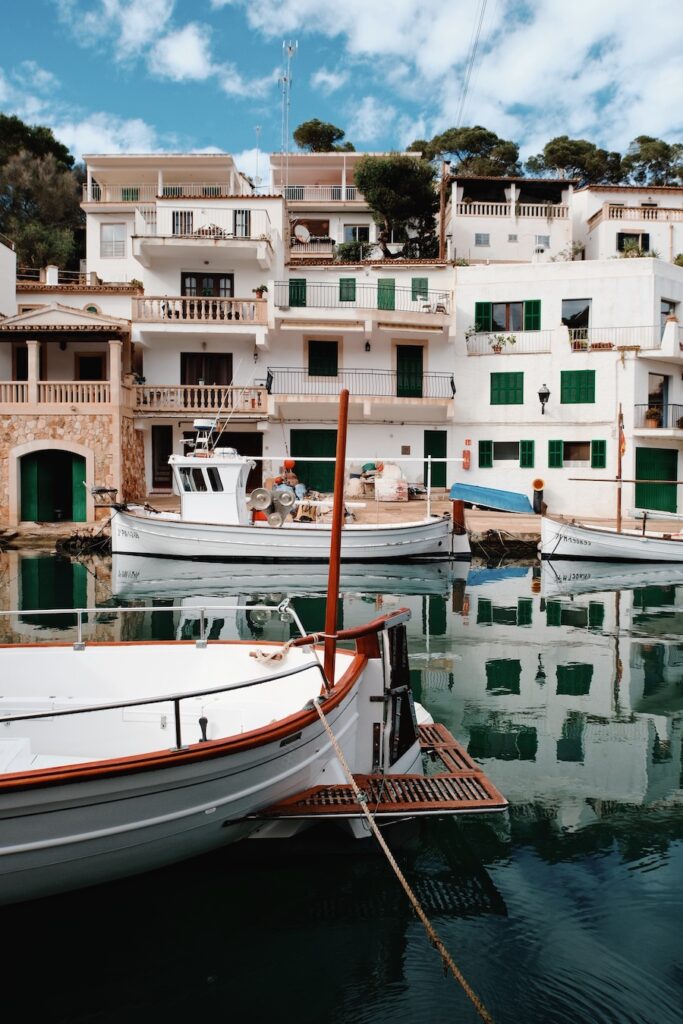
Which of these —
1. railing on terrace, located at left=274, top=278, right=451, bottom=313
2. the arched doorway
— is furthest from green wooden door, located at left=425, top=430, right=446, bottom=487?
the arched doorway

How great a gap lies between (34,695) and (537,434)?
81.9 feet

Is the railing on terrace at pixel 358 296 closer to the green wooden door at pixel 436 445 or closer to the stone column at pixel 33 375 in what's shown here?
the green wooden door at pixel 436 445

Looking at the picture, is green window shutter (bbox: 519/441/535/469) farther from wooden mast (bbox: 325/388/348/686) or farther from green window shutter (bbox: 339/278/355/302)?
wooden mast (bbox: 325/388/348/686)

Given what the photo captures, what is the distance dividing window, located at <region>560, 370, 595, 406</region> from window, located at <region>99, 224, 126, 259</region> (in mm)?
20926

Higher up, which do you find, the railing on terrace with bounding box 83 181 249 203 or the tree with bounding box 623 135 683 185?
the tree with bounding box 623 135 683 185

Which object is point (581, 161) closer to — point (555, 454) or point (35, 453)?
point (555, 454)

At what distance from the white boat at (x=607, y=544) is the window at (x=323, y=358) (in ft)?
38.0

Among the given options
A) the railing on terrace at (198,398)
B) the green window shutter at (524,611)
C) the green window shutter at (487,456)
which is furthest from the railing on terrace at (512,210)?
the green window shutter at (524,611)

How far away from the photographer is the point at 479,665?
1137cm

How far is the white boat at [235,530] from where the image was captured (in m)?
20.6

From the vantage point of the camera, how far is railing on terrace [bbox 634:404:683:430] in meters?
28.7

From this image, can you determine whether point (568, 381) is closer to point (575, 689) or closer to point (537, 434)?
point (537, 434)

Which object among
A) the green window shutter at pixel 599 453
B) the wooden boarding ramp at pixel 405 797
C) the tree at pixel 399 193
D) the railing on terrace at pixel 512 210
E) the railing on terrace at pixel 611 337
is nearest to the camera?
the wooden boarding ramp at pixel 405 797

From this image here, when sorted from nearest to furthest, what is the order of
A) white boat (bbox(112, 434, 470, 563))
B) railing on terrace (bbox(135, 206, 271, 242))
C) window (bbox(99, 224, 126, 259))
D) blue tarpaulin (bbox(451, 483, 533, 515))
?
white boat (bbox(112, 434, 470, 563)), blue tarpaulin (bbox(451, 483, 533, 515)), railing on terrace (bbox(135, 206, 271, 242)), window (bbox(99, 224, 126, 259))
